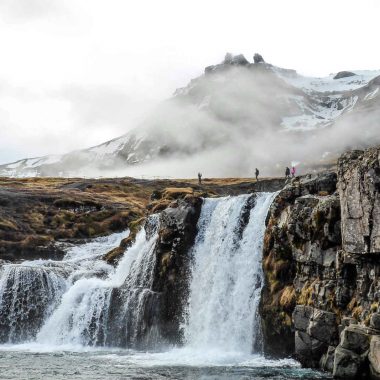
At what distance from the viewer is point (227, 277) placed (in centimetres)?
6297

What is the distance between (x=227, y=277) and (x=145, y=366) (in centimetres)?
1659

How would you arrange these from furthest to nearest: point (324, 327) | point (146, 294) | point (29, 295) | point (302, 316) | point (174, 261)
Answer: point (29, 295) < point (174, 261) < point (146, 294) < point (302, 316) < point (324, 327)

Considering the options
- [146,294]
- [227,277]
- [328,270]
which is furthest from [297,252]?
[146,294]

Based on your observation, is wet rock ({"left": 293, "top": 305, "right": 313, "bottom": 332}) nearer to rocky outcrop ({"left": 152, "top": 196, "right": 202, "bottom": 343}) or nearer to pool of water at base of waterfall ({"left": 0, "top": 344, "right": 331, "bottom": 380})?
pool of water at base of waterfall ({"left": 0, "top": 344, "right": 331, "bottom": 380})

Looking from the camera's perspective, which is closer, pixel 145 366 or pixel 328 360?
pixel 328 360

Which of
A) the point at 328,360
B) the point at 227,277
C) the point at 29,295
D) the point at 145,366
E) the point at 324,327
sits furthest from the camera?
the point at 29,295

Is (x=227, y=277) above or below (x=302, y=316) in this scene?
above

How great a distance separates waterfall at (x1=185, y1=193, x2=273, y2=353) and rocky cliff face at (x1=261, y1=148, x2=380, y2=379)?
3.32 meters

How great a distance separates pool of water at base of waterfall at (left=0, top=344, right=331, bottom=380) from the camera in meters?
44.4

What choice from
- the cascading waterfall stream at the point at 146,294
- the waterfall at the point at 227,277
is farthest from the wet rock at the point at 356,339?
the waterfall at the point at 227,277

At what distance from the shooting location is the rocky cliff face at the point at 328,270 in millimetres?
40938


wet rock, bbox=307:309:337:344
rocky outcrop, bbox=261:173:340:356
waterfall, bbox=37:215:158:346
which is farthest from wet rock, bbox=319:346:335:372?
waterfall, bbox=37:215:158:346

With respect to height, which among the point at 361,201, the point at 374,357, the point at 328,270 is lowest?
the point at 374,357

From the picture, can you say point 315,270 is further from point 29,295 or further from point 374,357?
point 29,295
